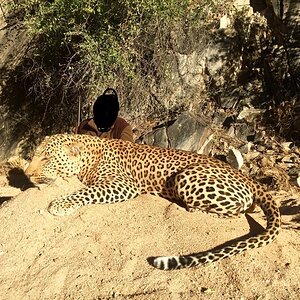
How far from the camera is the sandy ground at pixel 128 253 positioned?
4273 millimetres

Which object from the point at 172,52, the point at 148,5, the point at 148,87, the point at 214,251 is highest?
the point at 148,5

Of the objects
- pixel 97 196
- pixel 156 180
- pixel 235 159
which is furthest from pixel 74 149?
pixel 235 159

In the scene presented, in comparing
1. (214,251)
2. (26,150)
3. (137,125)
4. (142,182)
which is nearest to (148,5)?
(137,125)

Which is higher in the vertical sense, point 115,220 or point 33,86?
point 33,86

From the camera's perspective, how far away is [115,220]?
537cm

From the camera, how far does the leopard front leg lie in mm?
5438

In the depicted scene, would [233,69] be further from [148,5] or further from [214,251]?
[214,251]

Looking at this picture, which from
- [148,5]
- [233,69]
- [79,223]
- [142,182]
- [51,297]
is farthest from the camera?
[233,69]

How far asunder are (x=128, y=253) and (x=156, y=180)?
1383 mm

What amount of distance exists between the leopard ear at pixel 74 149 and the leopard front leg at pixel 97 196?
2.12 feet

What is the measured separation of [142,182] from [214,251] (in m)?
1.78

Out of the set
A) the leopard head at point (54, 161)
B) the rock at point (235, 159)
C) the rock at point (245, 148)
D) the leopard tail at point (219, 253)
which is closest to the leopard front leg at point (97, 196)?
the leopard head at point (54, 161)

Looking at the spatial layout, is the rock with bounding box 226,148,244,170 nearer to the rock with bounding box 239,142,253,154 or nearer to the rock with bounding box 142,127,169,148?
the rock with bounding box 239,142,253,154

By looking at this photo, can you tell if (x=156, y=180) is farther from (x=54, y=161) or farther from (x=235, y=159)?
(x=235, y=159)
